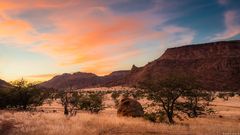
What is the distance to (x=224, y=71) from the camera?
146 metres

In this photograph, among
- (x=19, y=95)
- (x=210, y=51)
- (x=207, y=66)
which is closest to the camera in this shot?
(x=19, y=95)

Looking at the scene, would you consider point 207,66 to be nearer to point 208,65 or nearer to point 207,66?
point 207,66

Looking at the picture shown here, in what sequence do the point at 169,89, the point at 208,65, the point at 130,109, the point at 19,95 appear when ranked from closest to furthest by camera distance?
1. the point at 169,89
2. the point at 130,109
3. the point at 19,95
4. the point at 208,65

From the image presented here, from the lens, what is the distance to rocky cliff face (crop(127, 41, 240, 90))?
13850 centimetres

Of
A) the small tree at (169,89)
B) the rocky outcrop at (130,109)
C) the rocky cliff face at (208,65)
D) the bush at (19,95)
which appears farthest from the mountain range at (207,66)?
the small tree at (169,89)

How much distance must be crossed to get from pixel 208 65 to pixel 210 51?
1124 inches

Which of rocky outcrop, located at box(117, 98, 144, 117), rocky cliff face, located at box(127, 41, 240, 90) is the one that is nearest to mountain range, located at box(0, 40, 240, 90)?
rocky cliff face, located at box(127, 41, 240, 90)

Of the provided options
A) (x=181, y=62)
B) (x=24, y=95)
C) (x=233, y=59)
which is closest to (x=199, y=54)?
(x=181, y=62)

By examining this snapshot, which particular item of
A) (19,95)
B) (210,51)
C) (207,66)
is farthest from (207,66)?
(19,95)

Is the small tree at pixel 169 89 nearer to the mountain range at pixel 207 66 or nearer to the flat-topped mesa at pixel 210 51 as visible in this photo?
the mountain range at pixel 207 66

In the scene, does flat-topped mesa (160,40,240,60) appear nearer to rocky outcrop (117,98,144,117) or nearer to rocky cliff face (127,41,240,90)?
rocky cliff face (127,41,240,90)

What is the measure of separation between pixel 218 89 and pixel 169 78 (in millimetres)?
110820

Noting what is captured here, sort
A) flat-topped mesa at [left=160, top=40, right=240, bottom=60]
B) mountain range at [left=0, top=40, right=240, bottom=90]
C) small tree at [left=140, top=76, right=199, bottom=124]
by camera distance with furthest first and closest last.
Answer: flat-topped mesa at [left=160, top=40, right=240, bottom=60] → mountain range at [left=0, top=40, right=240, bottom=90] → small tree at [left=140, top=76, right=199, bottom=124]

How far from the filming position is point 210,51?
18338 cm
